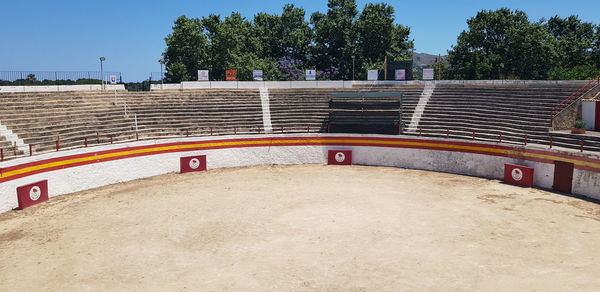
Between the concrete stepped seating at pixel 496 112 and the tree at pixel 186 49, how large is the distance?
44411 mm

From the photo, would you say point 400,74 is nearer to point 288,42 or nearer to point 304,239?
point 304,239

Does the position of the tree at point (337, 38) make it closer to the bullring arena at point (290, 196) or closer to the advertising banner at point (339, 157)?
the bullring arena at point (290, 196)

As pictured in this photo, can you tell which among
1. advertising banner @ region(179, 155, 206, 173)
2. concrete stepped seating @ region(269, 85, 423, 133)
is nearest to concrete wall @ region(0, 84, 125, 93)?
advertising banner @ region(179, 155, 206, 173)

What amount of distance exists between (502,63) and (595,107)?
42780mm

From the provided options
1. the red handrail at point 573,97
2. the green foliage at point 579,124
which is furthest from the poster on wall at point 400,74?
the green foliage at point 579,124

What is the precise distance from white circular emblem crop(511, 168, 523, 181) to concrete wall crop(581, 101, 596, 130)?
9019 mm

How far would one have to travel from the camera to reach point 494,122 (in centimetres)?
3400

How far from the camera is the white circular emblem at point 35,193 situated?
23.5 metres

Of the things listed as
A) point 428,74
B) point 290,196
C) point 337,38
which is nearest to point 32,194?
point 290,196

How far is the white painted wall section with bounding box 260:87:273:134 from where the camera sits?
123 ft

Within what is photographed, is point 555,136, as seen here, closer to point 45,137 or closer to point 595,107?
point 595,107

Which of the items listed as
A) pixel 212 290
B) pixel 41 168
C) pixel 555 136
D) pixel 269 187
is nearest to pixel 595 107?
pixel 555 136

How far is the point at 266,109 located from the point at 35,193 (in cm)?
2120

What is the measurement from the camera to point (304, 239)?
59.9ft
